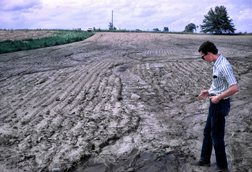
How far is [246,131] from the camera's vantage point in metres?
3.96

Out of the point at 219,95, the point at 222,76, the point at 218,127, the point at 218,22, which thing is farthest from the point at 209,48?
the point at 218,22

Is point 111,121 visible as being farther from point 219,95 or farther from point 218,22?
point 218,22

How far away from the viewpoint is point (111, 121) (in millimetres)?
4535

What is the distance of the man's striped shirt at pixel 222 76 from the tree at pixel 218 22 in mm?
41790

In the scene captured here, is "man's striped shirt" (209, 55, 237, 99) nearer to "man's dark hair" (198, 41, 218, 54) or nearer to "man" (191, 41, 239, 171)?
"man" (191, 41, 239, 171)

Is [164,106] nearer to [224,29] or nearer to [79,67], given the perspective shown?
[79,67]

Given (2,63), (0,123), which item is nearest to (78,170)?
(0,123)

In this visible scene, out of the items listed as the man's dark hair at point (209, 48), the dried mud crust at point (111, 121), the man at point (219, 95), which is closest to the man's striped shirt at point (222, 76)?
the man at point (219, 95)

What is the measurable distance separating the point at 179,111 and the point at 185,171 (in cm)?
226

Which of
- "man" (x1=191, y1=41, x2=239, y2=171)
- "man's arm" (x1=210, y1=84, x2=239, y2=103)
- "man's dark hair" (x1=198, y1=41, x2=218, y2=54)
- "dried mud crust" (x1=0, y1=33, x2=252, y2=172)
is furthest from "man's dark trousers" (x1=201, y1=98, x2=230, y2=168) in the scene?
"man's dark hair" (x1=198, y1=41, x2=218, y2=54)

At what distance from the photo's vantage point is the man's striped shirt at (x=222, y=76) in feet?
8.17

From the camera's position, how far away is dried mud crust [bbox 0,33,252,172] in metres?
3.33

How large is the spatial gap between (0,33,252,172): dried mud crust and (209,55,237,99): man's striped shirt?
51.5 inches

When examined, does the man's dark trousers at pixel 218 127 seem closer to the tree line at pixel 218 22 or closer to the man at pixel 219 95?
the man at pixel 219 95
